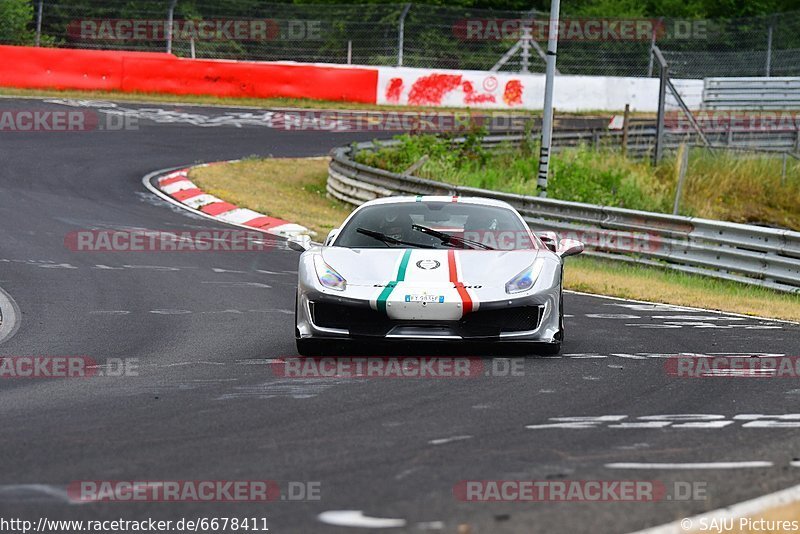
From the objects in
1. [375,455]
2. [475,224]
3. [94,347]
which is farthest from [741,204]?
[375,455]

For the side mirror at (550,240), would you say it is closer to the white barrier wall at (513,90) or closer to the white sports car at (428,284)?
the white sports car at (428,284)

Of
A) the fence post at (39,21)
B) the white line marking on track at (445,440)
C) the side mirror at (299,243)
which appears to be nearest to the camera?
the white line marking on track at (445,440)

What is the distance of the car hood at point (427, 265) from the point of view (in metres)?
8.67

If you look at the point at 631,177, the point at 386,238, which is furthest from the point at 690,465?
the point at 631,177

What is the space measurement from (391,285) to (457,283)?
0.46 meters

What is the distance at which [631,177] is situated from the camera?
78.4 feet

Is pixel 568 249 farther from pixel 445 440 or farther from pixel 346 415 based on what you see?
pixel 445 440

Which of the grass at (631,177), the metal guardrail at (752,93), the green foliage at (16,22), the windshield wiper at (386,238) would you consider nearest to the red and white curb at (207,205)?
the grass at (631,177)

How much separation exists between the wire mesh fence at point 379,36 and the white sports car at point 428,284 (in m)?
22.8

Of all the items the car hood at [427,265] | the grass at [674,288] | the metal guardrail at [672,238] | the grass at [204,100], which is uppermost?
the grass at [204,100]

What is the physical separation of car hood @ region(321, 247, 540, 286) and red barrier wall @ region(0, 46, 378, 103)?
2286cm

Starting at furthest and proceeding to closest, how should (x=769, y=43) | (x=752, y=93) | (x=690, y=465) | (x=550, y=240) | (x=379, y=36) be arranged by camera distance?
(x=752, y=93)
(x=769, y=43)
(x=379, y=36)
(x=550, y=240)
(x=690, y=465)

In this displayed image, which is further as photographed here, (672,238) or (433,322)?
(672,238)

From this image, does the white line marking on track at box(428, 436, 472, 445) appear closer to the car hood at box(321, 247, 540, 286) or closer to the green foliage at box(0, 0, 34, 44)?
the car hood at box(321, 247, 540, 286)
